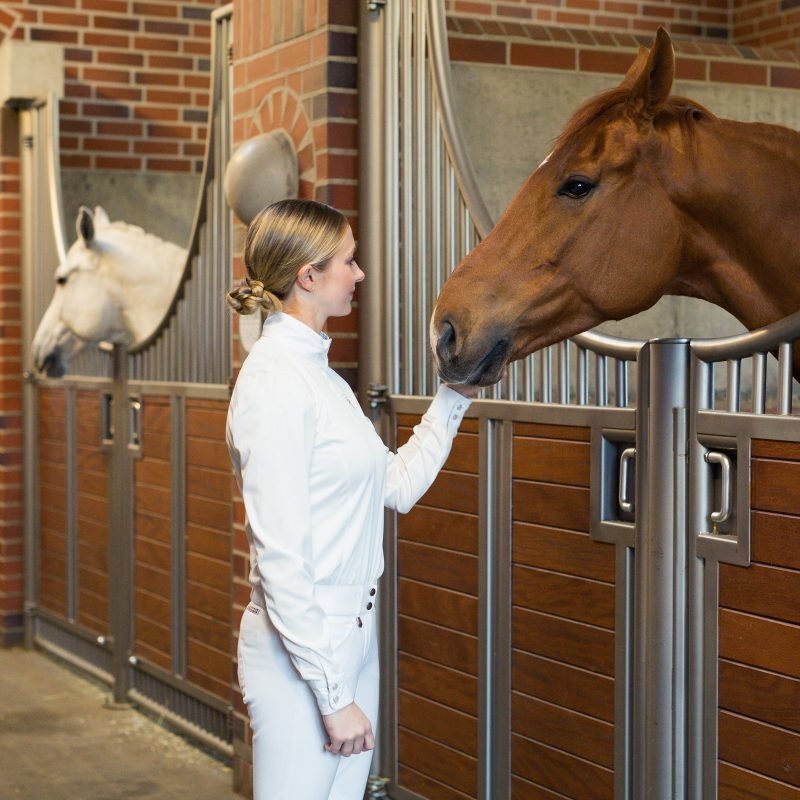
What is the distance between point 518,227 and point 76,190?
13.1ft

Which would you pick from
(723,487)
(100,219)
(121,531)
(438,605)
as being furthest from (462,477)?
(100,219)

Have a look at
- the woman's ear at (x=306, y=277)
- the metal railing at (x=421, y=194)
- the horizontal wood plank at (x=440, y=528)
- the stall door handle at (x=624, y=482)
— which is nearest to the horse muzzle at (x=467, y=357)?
the woman's ear at (x=306, y=277)

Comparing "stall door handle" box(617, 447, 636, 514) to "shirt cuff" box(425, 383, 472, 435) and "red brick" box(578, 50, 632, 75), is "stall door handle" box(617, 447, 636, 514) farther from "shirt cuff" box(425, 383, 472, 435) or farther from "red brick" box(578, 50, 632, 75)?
"red brick" box(578, 50, 632, 75)

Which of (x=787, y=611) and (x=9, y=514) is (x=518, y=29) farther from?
(x=9, y=514)

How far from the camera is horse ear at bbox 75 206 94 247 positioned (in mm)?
5031

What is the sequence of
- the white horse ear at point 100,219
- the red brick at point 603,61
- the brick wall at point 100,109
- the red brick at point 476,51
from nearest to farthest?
the red brick at point 476,51 < the red brick at point 603,61 < the white horse ear at point 100,219 < the brick wall at point 100,109

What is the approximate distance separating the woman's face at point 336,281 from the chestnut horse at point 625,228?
0.65ft

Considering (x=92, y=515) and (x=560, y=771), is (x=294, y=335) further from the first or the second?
(x=92, y=515)

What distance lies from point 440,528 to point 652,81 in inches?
54.1

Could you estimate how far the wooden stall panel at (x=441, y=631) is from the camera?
10.4ft

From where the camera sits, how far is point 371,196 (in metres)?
3.51

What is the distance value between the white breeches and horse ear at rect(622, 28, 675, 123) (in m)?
0.89

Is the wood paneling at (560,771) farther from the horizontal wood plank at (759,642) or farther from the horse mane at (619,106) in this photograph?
the horse mane at (619,106)

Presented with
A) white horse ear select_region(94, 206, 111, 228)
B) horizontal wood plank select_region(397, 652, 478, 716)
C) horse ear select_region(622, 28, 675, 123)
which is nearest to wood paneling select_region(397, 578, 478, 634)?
horizontal wood plank select_region(397, 652, 478, 716)
